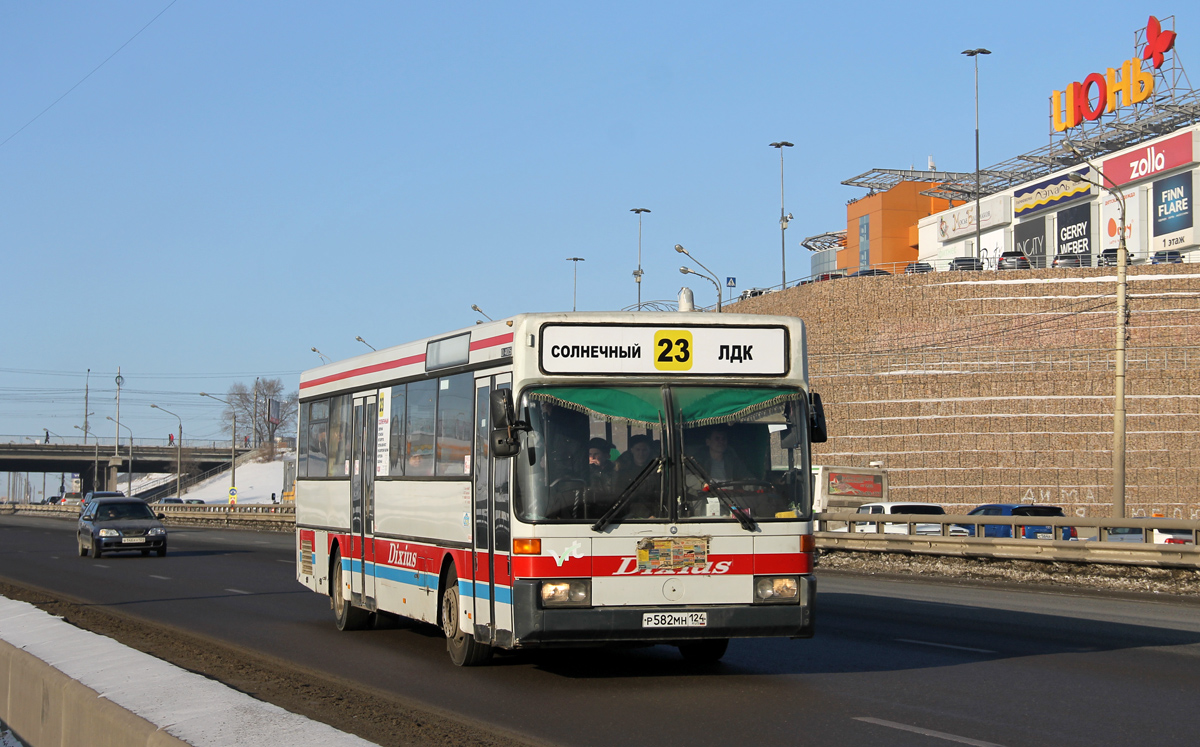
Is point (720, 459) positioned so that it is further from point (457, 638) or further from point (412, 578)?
point (412, 578)

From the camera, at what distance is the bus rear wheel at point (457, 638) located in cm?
1138

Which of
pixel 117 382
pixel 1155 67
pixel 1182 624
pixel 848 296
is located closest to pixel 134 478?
pixel 117 382

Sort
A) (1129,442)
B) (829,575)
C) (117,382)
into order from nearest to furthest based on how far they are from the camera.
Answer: (829,575), (1129,442), (117,382)

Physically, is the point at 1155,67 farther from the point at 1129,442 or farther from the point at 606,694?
the point at 606,694

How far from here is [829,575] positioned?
1042 inches

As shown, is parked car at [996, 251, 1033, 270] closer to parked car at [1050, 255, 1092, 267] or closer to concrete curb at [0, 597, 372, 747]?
parked car at [1050, 255, 1092, 267]

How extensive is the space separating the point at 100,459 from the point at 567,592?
12490 cm

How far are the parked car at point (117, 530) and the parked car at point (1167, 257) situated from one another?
169 feet

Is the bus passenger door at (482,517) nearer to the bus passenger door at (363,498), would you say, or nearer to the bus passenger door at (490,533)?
the bus passenger door at (490,533)

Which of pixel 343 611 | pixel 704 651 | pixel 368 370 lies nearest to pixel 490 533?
pixel 704 651

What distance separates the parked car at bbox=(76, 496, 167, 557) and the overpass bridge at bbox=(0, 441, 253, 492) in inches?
3333

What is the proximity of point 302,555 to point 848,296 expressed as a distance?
55479mm

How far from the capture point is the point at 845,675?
10.9m

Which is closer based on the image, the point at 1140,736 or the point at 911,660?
the point at 1140,736
